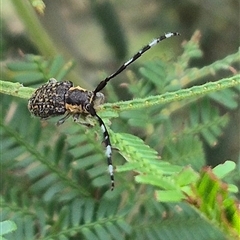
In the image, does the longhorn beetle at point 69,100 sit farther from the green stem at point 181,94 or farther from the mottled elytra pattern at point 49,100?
the green stem at point 181,94

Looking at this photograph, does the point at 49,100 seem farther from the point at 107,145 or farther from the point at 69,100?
the point at 107,145

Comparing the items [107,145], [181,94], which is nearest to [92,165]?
[107,145]

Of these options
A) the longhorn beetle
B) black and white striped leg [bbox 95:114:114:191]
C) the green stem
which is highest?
the longhorn beetle

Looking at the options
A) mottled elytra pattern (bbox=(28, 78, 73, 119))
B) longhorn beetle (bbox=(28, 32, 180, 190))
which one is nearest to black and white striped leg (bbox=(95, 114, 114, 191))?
longhorn beetle (bbox=(28, 32, 180, 190))

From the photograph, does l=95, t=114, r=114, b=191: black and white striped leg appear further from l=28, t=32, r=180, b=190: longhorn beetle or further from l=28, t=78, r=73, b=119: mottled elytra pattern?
l=28, t=78, r=73, b=119: mottled elytra pattern

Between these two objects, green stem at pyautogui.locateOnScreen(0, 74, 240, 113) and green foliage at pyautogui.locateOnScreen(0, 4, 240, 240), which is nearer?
green stem at pyautogui.locateOnScreen(0, 74, 240, 113)

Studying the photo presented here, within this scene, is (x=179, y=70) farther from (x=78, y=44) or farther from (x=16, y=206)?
(x=78, y=44)

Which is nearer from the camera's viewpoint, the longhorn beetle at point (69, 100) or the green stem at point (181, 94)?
the green stem at point (181, 94)

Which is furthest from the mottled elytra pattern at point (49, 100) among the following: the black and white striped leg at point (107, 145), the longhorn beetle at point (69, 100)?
the black and white striped leg at point (107, 145)
